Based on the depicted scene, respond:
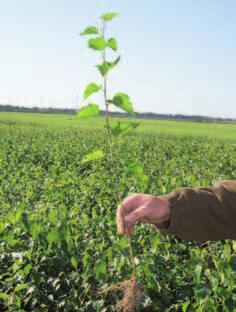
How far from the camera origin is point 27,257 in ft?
12.7

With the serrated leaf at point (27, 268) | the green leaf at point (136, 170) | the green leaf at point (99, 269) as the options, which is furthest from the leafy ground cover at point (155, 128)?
the green leaf at point (136, 170)

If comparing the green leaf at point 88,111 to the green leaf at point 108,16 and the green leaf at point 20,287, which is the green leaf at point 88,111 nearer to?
the green leaf at point 108,16

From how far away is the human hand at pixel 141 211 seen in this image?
1.96m

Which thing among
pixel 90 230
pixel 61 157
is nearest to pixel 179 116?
pixel 61 157

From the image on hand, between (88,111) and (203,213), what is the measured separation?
2.25 ft

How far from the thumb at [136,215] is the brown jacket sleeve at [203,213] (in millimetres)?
137

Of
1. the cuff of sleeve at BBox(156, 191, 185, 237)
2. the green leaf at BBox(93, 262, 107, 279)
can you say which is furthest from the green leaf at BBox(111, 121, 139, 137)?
the green leaf at BBox(93, 262, 107, 279)

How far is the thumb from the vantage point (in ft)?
6.43

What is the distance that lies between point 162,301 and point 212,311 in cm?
42

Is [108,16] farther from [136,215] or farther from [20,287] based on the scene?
[20,287]

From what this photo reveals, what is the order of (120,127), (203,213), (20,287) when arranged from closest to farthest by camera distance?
(120,127) → (203,213) → (20,287)

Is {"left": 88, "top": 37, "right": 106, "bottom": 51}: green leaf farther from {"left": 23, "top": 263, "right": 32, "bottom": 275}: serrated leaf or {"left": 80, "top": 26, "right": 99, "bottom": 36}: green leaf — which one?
{"left": 23, "top": 263, "right": 32, "bottom": 275}: serrated leaf

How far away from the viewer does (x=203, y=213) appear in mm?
2107

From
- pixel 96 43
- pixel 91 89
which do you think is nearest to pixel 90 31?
pixel 96 43
